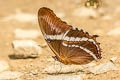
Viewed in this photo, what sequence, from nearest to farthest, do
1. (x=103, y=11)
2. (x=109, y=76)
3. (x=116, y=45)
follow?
(x=109, y=76) < (x=116, y=45) < (x=103, y=11)

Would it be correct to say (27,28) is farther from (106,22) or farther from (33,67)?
(33,67)

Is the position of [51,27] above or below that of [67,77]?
above

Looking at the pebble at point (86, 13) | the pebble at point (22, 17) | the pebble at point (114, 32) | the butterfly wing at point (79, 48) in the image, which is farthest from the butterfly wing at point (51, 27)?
the pebble at point (22, 17)

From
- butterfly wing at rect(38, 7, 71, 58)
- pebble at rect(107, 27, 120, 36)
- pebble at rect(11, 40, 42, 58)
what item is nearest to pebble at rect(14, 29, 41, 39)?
pebble at rect(11, 40, 42, 58)

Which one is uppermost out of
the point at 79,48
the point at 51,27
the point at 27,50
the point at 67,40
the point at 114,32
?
the point at 51,27

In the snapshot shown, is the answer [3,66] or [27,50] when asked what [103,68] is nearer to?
[27,50]

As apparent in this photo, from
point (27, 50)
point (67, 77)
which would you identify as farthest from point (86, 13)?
point (67, 77)

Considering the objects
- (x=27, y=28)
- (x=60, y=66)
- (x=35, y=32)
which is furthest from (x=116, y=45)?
(x=27, y=28)
